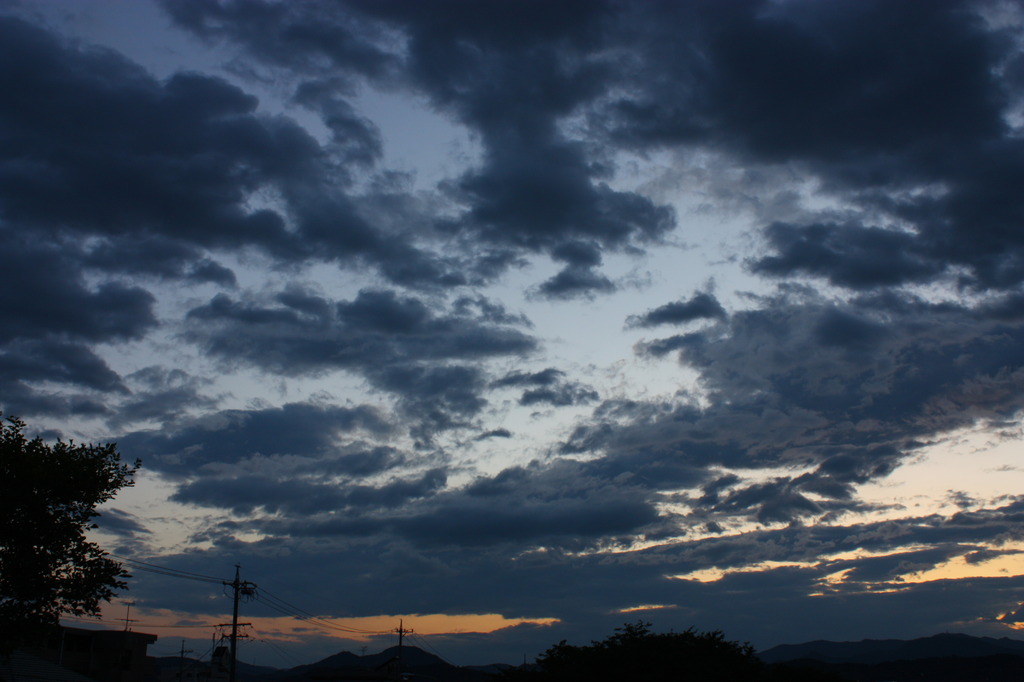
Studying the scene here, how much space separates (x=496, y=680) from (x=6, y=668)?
1349 inches

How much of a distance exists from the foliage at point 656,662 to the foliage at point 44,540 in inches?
1345

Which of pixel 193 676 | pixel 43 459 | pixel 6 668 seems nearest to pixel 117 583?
pixel 43 459

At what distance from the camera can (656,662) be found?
54094 millimetres

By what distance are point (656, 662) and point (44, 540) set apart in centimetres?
3895

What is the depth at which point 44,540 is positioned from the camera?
33.2m

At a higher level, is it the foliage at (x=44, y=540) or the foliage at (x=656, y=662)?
the foliage at (x=44, y=540)

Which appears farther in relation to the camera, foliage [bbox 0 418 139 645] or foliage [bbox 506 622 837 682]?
foliage [bbox 506 622 837 682]

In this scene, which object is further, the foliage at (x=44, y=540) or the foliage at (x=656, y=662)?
the foliage at (x=656, y=662)

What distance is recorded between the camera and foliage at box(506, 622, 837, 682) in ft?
172

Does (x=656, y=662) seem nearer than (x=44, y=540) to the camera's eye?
No

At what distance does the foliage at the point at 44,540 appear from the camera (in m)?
32.2

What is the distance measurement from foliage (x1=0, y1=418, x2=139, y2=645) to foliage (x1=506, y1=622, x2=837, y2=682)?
34.2 m

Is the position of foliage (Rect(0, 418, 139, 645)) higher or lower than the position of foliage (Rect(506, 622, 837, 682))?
higher

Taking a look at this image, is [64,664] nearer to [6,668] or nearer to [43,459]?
[6,668]
